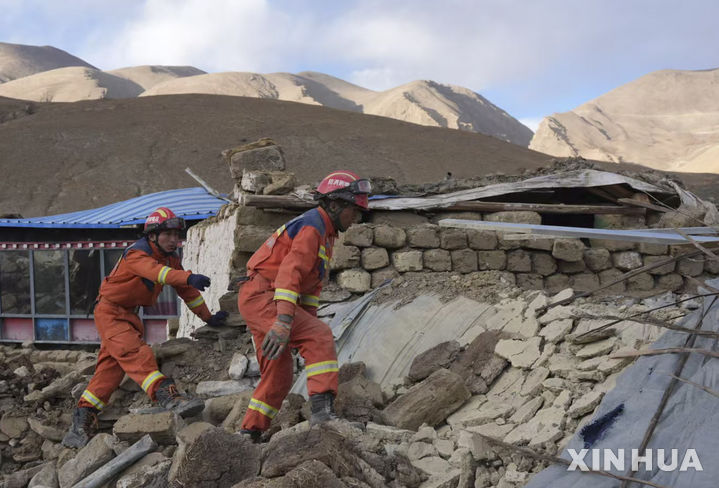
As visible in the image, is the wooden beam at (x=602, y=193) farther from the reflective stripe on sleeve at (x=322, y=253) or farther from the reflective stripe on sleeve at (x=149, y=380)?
the reflective stripe on sleeve at (x=149, y=380)

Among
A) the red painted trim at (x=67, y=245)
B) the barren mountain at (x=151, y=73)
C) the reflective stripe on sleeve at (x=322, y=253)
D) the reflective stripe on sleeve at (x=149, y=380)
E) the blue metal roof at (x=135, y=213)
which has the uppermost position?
the barren mountain at (x=151, y=73)

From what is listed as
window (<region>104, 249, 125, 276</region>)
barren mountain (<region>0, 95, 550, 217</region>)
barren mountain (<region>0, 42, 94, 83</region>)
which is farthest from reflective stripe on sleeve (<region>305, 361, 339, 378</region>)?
barren mountain (<region>0, 42, 94, 83</region>)

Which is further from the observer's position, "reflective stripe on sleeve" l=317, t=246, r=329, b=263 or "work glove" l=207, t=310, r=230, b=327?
"work glove" l=207, t=310, r=230, b=327

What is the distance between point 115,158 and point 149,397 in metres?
23.5

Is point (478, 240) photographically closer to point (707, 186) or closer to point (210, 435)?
point (210, 435)

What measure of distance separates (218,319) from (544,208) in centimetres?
316

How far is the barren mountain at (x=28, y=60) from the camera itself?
78.9 m

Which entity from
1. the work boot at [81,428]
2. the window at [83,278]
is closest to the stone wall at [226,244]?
the work boot at [81,428]

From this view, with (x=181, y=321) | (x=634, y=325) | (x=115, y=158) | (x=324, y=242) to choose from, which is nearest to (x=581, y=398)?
(x=634, y=325)

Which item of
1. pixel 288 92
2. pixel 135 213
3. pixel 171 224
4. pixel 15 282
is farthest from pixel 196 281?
pixel 288 92

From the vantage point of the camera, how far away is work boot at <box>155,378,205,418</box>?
449 cm

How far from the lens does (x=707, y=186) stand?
27891 millimetres

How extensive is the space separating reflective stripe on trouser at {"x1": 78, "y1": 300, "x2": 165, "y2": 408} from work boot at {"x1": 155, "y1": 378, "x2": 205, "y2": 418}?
0.06m

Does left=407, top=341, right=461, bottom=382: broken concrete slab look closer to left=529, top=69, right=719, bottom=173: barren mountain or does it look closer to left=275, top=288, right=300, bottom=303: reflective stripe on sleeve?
left=275, top=288, right=300, bottom=303: reflective stripe on sleeve
